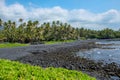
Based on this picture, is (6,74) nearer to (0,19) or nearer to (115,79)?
(115,79)

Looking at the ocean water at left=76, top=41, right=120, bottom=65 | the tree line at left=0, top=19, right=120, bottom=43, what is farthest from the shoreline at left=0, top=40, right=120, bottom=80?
the tree line at left=0, top=19, right=120, bottom=43

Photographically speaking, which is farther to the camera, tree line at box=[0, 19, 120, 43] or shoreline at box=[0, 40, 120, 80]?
tree line at box=[0, 19, 120, 43]

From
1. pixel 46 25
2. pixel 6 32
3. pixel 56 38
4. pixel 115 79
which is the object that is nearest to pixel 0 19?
pixel 6 32

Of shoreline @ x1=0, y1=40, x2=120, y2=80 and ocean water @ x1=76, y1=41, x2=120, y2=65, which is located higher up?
shoreline @ x1=0, y1=40, x2=120, y2=80

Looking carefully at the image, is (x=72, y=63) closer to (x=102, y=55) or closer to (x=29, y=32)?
(x=102, y=55)

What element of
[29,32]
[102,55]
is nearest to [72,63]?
[102,55]

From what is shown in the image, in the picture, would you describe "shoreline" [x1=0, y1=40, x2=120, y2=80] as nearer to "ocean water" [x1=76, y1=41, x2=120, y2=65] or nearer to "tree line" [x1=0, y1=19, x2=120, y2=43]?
"ocean water" [x1=76, y1=41, x2=120, y2=65]

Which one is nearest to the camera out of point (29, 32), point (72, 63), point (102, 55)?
point (72, 63)

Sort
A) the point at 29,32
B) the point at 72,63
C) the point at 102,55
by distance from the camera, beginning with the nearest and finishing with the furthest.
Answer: the point at 72,63 → the point at 102,55 → the point at 29,32

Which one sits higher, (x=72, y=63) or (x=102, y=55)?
(x=72, y=63)

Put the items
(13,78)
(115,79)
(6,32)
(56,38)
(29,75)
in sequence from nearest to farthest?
(13,78), (29,75), (115,79), (6,32), (56,38)

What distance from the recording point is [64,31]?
7032 inches

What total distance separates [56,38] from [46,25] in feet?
64.5

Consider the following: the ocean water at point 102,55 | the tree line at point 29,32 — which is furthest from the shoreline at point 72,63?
the tree line at point 29,32
